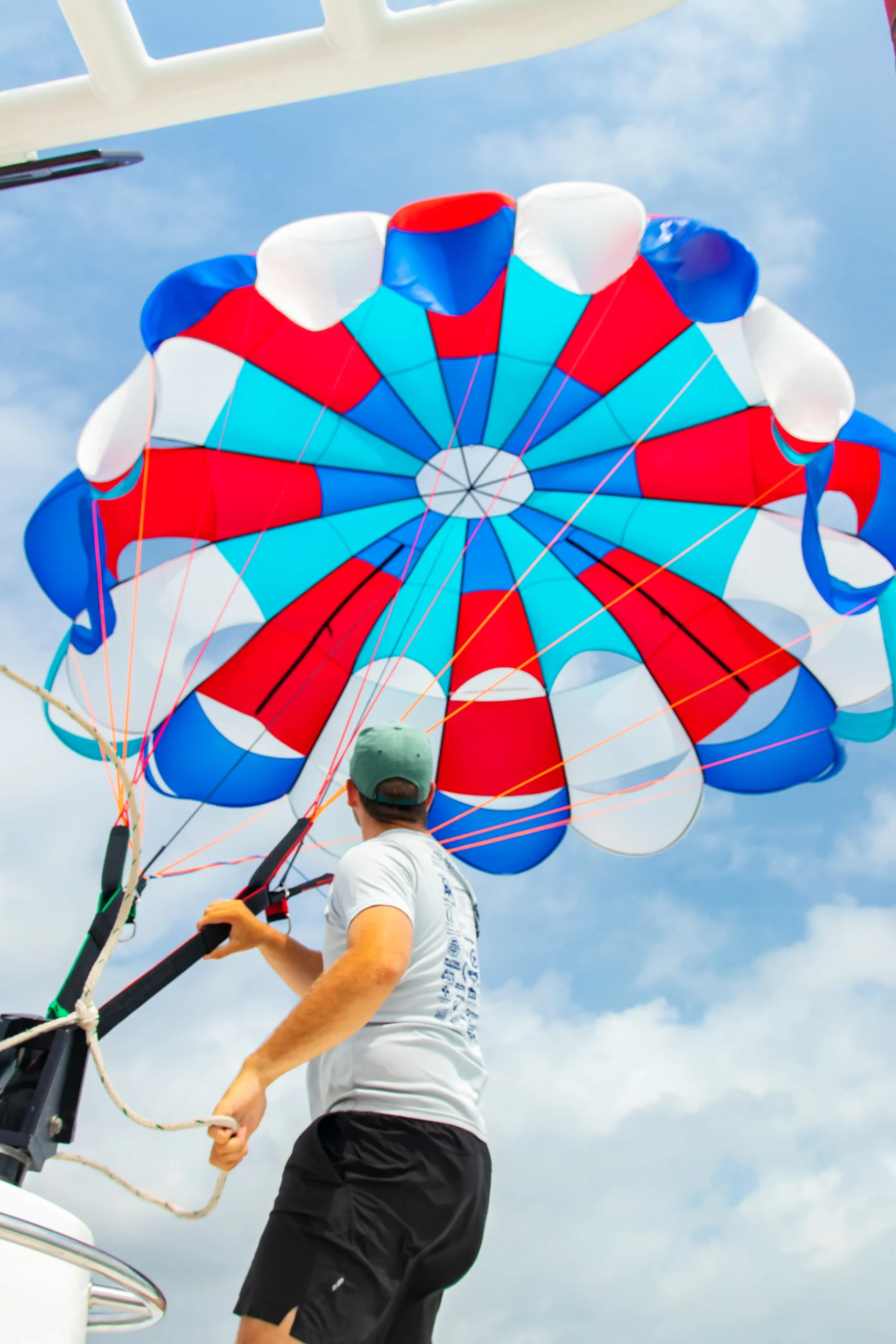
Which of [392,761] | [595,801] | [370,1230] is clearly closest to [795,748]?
[595,801]

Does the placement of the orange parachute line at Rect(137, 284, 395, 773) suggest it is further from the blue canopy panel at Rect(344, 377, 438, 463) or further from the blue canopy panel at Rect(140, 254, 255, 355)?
the blue canopy panel at Rect(140, 254, 255, 355)

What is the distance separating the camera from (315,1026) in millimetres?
1679

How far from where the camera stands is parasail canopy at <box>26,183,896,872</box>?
411 cm

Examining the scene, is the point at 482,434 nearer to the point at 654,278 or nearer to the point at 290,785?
the point at 654,278

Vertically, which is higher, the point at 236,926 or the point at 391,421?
the point at 391,421

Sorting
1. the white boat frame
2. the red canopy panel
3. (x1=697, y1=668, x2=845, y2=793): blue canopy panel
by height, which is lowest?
the white boat frame

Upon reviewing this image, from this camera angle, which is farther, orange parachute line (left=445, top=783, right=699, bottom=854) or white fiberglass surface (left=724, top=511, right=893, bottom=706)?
orange parachute line (left=445, top=783, right=699, bottom=854)

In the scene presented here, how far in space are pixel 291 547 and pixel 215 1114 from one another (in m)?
3.84

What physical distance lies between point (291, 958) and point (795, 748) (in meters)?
3.43

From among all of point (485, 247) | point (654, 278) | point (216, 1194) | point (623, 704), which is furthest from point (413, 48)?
point (623, 704)

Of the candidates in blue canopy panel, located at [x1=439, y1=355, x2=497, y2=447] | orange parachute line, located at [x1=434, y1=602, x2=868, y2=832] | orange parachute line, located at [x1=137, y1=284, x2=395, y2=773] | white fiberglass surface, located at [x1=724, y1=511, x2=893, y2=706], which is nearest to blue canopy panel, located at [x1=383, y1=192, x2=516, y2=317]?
blue canopy panel, located at [x1=439, y1=355, x2=497, y2=447]

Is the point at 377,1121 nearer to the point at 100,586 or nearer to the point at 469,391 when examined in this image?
the point at 100,586

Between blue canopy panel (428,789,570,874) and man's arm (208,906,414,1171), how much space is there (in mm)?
3542

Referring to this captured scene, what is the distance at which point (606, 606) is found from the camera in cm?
520
